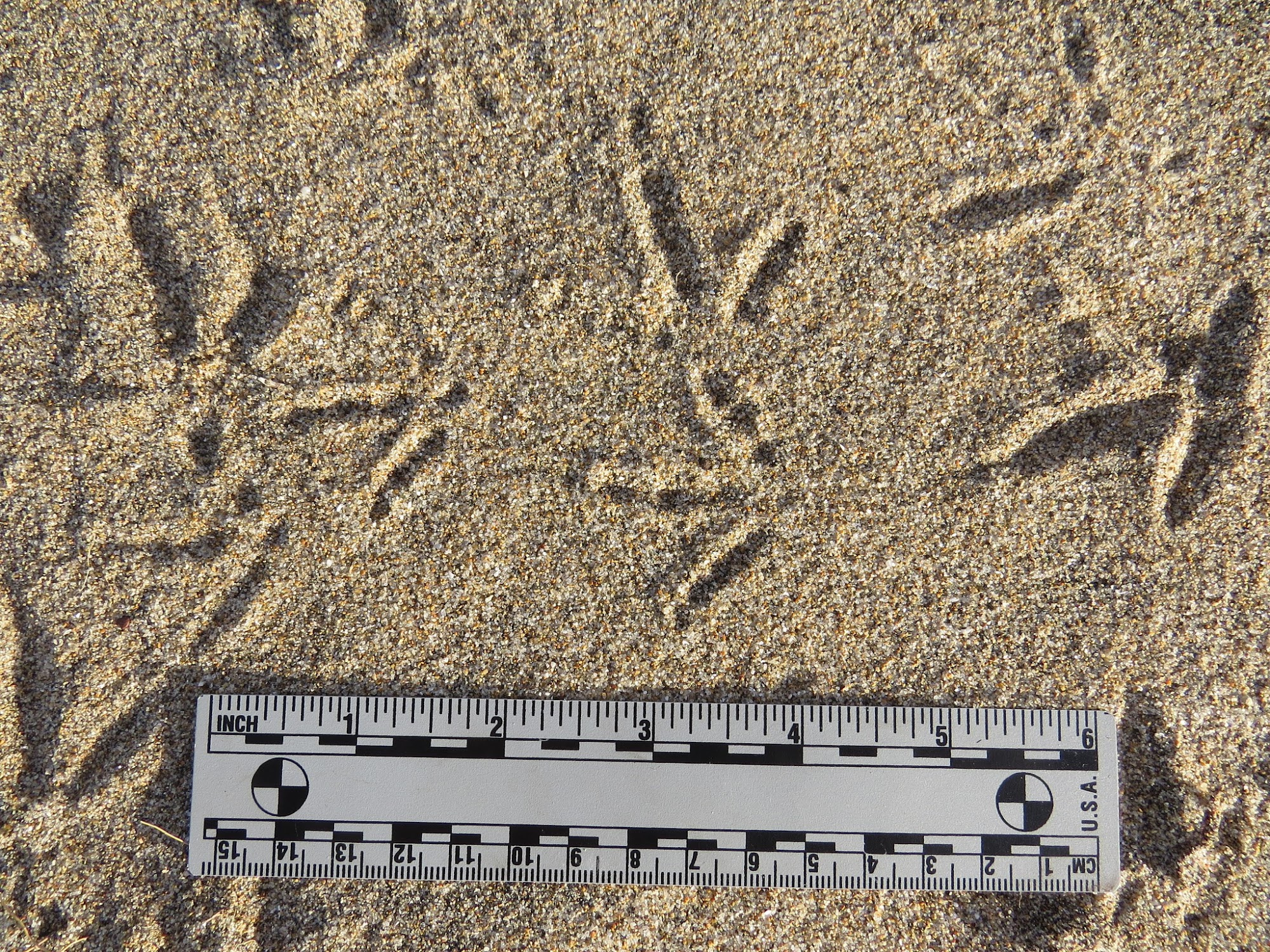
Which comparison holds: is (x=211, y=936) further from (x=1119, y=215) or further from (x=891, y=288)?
(x=1119, y=215)

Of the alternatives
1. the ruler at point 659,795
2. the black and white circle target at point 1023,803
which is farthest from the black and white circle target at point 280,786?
the black and white circle target at point 1023,803

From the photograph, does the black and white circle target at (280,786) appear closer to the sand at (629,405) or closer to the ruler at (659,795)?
the ruler at (659,795)

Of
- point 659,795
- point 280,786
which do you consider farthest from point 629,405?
point 280,786

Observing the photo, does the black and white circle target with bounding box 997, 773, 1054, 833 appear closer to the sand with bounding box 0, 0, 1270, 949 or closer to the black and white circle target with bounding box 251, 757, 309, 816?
the sand with bounding box 0, 0, 1270, 949

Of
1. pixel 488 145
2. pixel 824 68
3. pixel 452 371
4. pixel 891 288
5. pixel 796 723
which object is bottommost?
pixel 796 723

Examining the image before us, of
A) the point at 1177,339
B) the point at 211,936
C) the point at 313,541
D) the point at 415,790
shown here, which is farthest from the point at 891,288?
the point at 211,936

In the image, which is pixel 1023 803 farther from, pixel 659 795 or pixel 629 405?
pixel 629 405

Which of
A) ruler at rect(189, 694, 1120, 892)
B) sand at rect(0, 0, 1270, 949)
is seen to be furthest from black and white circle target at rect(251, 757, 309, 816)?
sand at rect(0, 0, 1270, 949)

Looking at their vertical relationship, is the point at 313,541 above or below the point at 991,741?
above
